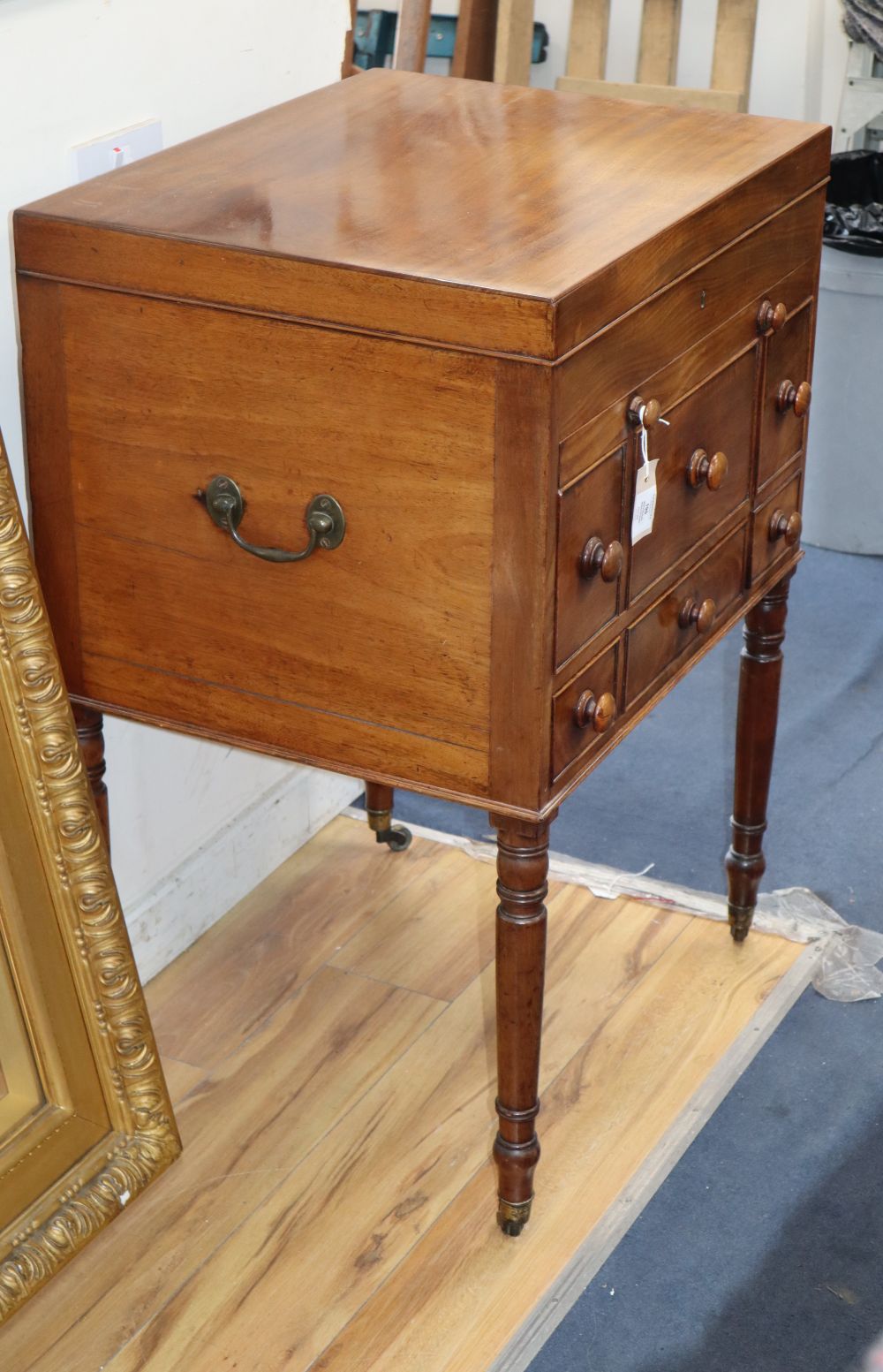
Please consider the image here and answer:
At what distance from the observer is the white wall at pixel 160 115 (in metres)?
1.68

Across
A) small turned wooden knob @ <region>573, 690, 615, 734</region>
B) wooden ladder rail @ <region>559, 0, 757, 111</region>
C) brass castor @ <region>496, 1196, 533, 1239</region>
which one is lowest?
brass castor @ <region>496, 1196, 533, 1239</region>

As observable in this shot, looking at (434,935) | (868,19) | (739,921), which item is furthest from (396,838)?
(868,19)

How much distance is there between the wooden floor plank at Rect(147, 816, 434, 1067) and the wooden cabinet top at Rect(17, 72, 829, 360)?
0.98 meters

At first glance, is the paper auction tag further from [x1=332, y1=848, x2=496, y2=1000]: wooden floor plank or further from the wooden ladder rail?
the wooden ladder rail

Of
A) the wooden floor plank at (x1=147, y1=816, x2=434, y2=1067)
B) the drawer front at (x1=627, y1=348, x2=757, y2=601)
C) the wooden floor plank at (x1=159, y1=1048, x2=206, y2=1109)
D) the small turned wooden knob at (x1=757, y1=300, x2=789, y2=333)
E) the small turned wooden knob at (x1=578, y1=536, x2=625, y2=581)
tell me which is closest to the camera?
the small turned wooden knob at (x1=578, y1=536, x2=625, y2=581)

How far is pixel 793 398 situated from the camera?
1834 millimetres

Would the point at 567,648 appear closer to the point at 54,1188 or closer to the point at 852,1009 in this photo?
the point at 54,1188

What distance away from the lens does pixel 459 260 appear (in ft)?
4.63

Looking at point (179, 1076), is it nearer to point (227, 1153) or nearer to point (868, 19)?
point (227, 1153)

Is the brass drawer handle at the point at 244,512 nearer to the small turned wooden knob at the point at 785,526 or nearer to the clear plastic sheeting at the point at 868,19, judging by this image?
the small turned wooden knob at the point at 785,526

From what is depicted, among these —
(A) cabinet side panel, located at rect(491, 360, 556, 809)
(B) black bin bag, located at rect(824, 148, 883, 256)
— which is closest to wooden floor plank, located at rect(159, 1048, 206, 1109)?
(A) cabinet side panel, located at rect(491, 360, 556, 809)

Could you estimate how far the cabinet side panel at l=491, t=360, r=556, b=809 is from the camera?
1370 millimetres

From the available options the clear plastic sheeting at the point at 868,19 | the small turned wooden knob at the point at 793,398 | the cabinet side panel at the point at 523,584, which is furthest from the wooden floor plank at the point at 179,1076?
the clear plastic sheeting at the point at 868,19

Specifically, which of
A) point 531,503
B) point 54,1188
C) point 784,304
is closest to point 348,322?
point 531,503
